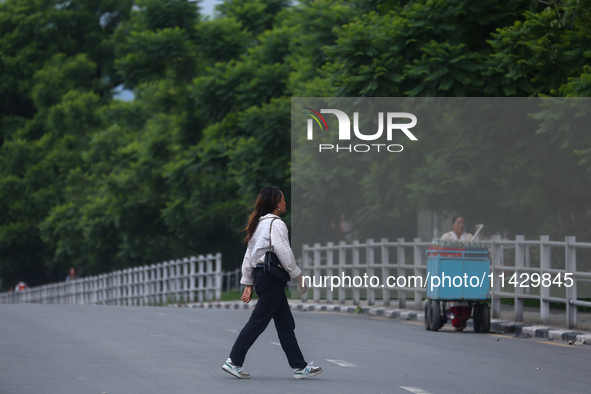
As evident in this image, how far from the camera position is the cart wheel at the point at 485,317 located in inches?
590

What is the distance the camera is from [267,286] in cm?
866

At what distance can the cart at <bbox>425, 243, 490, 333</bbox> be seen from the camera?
14711 millimetres

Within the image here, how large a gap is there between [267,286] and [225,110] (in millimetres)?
26713

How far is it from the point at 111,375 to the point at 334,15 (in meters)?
20.7

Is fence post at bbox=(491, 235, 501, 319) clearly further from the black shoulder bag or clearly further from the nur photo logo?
the black shoulder bag

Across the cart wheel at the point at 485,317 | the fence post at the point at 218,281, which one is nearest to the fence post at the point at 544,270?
the cart wheel at the point at 485,317

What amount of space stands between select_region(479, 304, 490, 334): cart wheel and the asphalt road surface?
1.05 ft

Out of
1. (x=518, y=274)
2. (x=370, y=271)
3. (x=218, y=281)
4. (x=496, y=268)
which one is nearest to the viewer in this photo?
(x=518, y=274)

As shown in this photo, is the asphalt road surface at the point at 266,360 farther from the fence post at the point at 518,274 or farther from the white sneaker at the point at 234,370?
the fence post at the point at 518,274

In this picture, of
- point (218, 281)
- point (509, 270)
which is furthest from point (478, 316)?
point (218, 281)

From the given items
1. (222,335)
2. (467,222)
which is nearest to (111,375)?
(222,335)

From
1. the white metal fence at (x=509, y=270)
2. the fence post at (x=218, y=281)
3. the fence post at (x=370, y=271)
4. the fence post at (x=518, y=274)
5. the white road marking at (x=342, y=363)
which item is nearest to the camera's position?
the white road marking at (x=342, y=363)

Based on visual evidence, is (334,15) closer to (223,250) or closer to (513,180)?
(513,180)

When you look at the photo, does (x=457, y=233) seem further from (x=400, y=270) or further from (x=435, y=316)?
(x=400, y=270)
